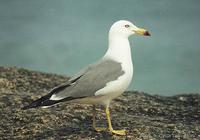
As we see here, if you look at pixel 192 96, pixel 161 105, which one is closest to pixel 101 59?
pixel 161 105

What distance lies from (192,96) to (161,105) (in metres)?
1.75

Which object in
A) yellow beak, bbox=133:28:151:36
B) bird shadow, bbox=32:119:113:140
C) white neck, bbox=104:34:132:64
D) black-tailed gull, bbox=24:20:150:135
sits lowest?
bird shadow, bbox=32:119:113:140

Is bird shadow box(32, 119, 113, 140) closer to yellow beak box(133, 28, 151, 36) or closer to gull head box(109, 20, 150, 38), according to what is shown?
gull head box(109, 20, 150, 38)

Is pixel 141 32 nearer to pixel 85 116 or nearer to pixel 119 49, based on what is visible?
pixel 119 49

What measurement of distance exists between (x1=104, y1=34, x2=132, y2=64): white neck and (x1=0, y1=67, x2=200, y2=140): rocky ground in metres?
1.25

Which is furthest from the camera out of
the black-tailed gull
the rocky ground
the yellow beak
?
the yellow beak

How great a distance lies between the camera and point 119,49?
10.2 m

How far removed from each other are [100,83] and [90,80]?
0.17 metres

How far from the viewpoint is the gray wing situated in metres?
9.55

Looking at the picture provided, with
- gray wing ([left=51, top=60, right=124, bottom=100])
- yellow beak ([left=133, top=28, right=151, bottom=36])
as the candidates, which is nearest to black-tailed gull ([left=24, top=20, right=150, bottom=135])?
gray wing ([left=51, top=60, right=124, bottom=100])

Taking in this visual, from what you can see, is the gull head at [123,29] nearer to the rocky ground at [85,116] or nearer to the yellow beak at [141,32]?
the yellow beak at [141,32]

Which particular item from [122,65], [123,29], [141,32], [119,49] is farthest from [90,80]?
[141,32]

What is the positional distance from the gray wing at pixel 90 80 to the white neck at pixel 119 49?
151 millimetres

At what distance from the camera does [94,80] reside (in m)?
9.71
